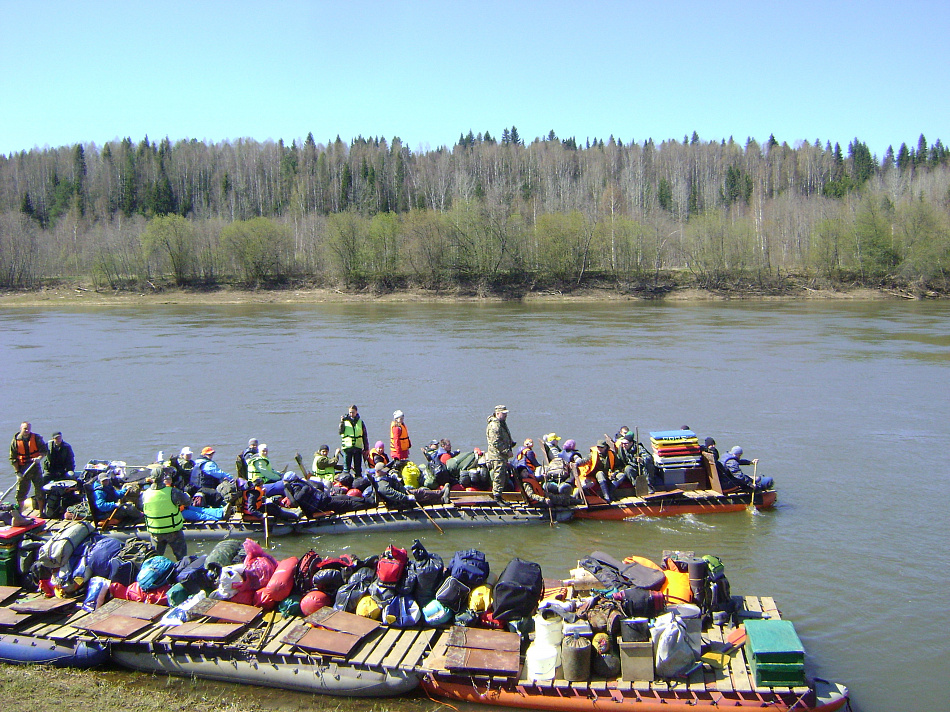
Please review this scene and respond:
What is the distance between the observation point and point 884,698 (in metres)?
8.11

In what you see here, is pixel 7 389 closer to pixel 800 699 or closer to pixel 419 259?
pixel 800 699

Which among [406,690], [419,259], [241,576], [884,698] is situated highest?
[419,259]

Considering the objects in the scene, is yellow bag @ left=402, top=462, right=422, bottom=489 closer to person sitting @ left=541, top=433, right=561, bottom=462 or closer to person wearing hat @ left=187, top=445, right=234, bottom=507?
person sitting @ left=541, top=433, right=561, bottom=462

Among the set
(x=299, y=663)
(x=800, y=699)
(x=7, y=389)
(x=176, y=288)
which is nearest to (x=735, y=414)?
(x=800, y=699)

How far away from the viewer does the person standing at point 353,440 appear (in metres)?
14.1

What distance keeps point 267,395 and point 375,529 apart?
14.2 meters

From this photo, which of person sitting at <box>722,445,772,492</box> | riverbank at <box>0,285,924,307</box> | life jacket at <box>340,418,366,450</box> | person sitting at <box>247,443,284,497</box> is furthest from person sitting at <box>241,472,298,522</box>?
riverbank at <box>0,285,924,307</box>

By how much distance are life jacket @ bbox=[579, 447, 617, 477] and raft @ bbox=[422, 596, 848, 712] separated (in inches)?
238

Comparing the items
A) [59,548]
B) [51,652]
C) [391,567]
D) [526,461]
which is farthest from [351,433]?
[51,652]

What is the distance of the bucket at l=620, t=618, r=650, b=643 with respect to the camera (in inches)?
285

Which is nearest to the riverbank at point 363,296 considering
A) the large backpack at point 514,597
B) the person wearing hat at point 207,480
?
the person wearing hat at point 207,480

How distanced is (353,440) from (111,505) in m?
4.24

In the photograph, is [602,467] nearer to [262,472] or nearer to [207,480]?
[262,472]

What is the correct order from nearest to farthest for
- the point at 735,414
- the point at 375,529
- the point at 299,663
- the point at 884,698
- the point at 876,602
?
the point at 299,663
the point at 884,698
the point at 876,602
the point at 375,529
the point at 735,414
